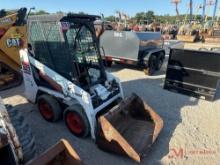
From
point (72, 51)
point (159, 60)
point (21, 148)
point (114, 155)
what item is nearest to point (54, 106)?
point (72, 51)

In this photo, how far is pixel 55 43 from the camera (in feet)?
12.0

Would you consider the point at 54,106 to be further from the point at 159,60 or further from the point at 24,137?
the point at 159,60

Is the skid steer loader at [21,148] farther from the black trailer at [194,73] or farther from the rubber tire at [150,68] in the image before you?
the rubber tire at [150,68]

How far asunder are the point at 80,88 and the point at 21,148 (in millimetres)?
1448

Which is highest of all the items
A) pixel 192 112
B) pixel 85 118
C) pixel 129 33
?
pixel 129 33

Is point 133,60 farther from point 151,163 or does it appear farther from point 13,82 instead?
point 151,163

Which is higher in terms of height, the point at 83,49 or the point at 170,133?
the point at 83,49

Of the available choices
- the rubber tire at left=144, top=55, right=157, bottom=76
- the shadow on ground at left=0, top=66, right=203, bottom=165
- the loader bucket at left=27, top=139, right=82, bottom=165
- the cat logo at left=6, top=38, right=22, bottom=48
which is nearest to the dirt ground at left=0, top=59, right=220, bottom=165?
the shadow on ground at left=0, top=66, right=203, bottom=165

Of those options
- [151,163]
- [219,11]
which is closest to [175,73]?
[151,163]

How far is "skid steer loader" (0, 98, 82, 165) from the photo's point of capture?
6.68ft

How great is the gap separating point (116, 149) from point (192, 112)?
95.1 inches

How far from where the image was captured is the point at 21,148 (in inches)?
87.7

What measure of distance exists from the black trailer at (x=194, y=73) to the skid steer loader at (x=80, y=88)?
2.38 metres

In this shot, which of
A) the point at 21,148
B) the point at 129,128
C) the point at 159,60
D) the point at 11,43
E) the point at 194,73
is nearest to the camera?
the point at 21,148
